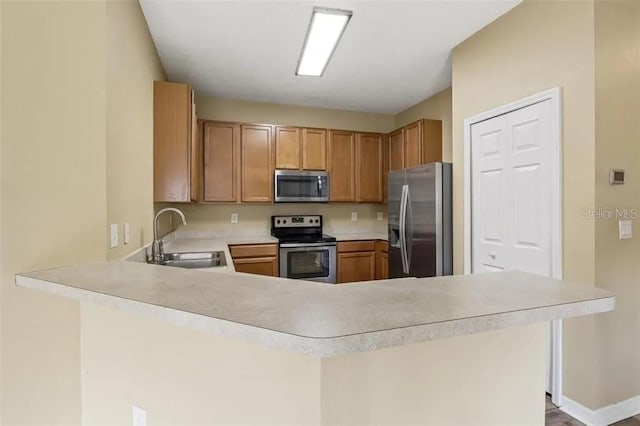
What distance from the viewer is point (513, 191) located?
2346mm

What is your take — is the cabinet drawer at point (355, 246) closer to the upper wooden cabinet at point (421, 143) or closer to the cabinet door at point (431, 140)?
the upper wooden cabinet at point (421, 143)

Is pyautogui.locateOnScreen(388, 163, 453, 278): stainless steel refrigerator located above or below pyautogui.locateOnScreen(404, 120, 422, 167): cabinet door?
below

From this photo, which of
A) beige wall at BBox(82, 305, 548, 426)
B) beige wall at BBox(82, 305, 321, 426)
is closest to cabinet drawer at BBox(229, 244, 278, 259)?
beige wall at BBox(82, 305, 321, 426)

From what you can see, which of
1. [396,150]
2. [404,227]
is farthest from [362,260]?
[396,150]

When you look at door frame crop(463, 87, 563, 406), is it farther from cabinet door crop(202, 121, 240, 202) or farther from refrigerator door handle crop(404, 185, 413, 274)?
cabinet door crop(202, 121, 240, 202)

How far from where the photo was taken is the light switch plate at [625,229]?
192cm

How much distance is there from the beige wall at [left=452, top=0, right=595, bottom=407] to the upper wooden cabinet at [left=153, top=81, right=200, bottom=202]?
8.29 ft

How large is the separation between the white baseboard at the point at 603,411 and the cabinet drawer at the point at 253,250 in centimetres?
289

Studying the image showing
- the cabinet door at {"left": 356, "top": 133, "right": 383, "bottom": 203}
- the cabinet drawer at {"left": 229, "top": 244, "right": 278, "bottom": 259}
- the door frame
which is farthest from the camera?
the cabinet door at {"left": 356, "top": 133, "right": 383, "bottom": 203}

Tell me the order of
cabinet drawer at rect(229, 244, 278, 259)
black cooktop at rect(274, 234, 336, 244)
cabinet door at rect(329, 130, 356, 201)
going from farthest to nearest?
cabinet door at rect(329, 130, 356, 201), black cooktop at rect(274, 234, 336, 244), cabinet drawer at rect(229, 244, 278, 259)

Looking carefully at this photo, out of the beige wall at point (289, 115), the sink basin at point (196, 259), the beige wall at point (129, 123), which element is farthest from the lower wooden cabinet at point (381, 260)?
the beige wall at point (129, 123)

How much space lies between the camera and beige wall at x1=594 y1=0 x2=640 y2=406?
1.87m

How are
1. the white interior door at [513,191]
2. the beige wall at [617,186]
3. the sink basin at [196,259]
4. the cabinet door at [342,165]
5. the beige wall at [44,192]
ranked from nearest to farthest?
1. the beige wall at [44,192]
2. the beige wall at [617,186]
3. the white interior door at [513,191]
4. the sink basin at [196,259]
5. the cabinet door at [342,165]

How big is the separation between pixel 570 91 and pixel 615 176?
56cm
